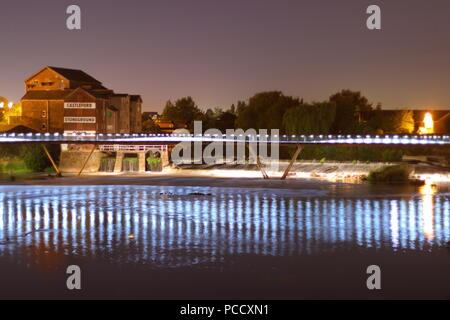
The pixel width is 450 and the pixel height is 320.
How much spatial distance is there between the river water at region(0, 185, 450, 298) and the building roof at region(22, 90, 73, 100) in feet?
163

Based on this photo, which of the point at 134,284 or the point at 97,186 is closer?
the point at 134,284

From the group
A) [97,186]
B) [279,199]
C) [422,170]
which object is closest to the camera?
[279,199]

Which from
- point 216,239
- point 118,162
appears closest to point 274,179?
point 118,162

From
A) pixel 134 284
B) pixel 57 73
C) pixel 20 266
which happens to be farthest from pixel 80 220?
pixel 57 73

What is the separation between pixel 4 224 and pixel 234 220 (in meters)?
11.5

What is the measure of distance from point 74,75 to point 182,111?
75.6 metres

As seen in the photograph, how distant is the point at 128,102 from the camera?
101938mm

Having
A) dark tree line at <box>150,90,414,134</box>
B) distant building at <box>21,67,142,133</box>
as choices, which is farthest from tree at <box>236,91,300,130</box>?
distant building at <box>21,67,142,133</box>

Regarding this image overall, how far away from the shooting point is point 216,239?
82.8 ft

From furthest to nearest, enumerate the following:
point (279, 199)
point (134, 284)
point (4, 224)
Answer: point (279, 199), point (4, 224), point (134, 284)

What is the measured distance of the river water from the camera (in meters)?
18.7

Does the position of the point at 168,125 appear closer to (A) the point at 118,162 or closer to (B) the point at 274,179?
(A) the point at 118,162

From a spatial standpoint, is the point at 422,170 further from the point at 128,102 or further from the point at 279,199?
the point at 128,102
